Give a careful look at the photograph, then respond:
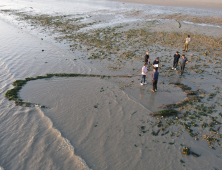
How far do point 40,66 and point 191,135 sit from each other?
1470cm

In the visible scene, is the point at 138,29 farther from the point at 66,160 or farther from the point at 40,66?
the point at 66,160

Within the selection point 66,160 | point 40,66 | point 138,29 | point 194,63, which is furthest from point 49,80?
point 138,29

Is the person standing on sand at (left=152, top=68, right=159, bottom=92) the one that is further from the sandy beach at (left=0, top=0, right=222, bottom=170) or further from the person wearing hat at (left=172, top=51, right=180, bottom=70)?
the person wearing hat at (left=172, top=51, right=180, bottom=70)

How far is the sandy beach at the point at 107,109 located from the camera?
700cm

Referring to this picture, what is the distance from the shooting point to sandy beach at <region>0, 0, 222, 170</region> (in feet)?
23.0

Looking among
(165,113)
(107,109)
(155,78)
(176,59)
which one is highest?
(176,59)

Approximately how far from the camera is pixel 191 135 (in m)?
7.91

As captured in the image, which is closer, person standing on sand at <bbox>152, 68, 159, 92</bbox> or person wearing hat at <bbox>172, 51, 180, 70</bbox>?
person standing on sand at <bbox>152, 68, 159, 92</bbox>

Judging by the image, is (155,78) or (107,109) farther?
(155,78)

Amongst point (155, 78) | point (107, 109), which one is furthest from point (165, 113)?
point (107, 109)

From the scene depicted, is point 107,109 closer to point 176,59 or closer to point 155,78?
point 155,78

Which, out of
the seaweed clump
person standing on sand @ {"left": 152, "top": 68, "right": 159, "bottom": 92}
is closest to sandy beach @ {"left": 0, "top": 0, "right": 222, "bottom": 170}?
the seaweed clump

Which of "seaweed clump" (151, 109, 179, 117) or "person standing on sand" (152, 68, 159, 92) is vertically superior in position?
"person standing on sand" (152, 68, 159, 92)

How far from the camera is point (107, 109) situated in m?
9.90
